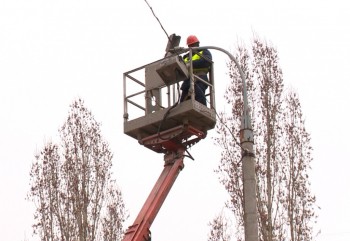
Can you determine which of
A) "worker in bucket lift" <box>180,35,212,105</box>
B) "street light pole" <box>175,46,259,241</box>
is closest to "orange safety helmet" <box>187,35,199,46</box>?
"worker in bucket lift" <box>180,35,212,105</box>

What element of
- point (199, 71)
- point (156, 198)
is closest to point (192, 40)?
point (199, 71)

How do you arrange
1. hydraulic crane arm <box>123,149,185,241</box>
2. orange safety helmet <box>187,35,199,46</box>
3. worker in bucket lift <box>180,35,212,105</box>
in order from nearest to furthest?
1. hydraulic crane arm <box>123,149,185,241</box>
2. worker in bucket lift <box>180,35,212,105</box>
3. orange safety helmet <box>187,35,199,46</box>

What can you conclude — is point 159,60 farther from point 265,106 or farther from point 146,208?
point 265,106

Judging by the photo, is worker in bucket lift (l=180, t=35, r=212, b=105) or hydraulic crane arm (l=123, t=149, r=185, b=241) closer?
hydraulic crane arm (l=123, t=149, r=185, b=241)

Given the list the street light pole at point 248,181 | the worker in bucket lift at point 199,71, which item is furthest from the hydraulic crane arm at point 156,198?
the street light pole at point 248,181

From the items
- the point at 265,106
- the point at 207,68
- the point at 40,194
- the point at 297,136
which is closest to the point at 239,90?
the point at 265,106

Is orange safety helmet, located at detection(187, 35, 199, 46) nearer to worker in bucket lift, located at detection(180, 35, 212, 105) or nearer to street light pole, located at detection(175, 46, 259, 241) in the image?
A: worker in bucket lift, located at detection(180, 35, 212, 105)

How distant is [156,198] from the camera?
9.44m

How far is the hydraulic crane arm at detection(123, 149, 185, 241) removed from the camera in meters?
9.16

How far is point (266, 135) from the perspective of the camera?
18.4 metres

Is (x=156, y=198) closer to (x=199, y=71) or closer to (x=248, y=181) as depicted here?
(x=248, y=181)

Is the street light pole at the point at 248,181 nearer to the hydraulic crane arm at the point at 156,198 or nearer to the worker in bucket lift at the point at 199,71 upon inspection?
the worker in bucket lift at the point at 199,71

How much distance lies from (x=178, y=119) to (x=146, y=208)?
1487 millimetres

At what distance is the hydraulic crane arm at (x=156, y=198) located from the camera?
9.16 meters
